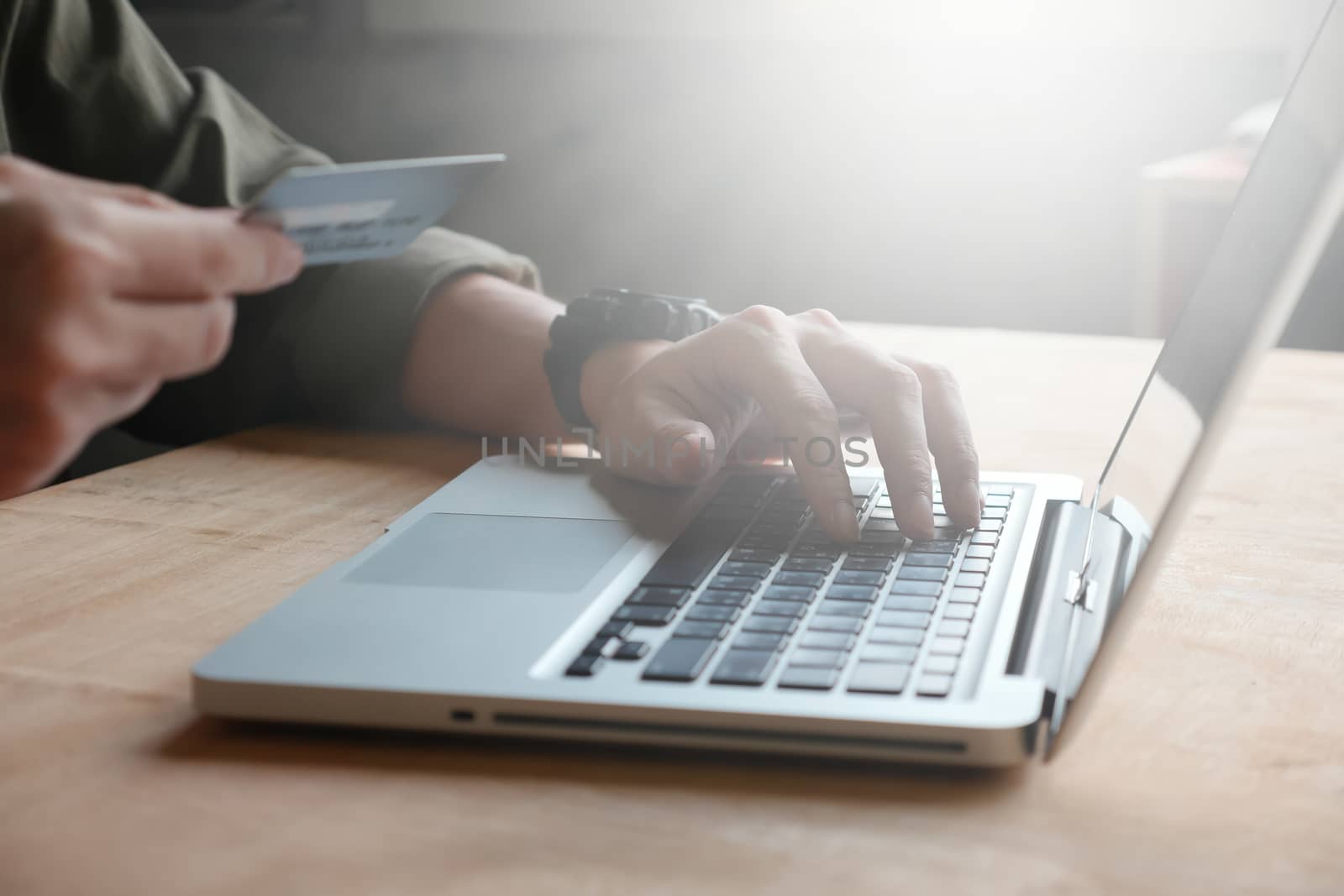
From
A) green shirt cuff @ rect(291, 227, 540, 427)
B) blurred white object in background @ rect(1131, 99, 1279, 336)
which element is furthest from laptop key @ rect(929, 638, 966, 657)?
blurred white object in background @ rect(1131, 99, 1279, 336)

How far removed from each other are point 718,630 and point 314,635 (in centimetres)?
14

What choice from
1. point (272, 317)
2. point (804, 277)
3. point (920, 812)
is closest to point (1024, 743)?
point (920, 812)

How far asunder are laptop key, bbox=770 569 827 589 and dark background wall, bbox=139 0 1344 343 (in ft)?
7.81

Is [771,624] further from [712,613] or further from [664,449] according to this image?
[664,449]

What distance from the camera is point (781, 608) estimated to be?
0.47 m

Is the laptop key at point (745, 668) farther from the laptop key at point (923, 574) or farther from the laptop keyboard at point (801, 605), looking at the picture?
the laptop key at point (923, 574)

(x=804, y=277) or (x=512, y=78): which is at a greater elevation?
(x=512, y=78)

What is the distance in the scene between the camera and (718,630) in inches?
17.3

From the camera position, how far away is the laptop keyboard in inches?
16.0

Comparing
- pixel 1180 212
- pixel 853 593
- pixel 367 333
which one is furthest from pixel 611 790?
pixel 1180 212

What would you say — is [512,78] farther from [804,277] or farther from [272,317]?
[272,317]

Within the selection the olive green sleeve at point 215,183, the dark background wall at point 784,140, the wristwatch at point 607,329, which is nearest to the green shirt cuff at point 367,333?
the olive green sleeve at point 215,183

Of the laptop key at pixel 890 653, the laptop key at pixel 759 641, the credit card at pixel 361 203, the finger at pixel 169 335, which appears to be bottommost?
the laptop key at pixel 759 641

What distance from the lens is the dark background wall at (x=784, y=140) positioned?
2721mm
